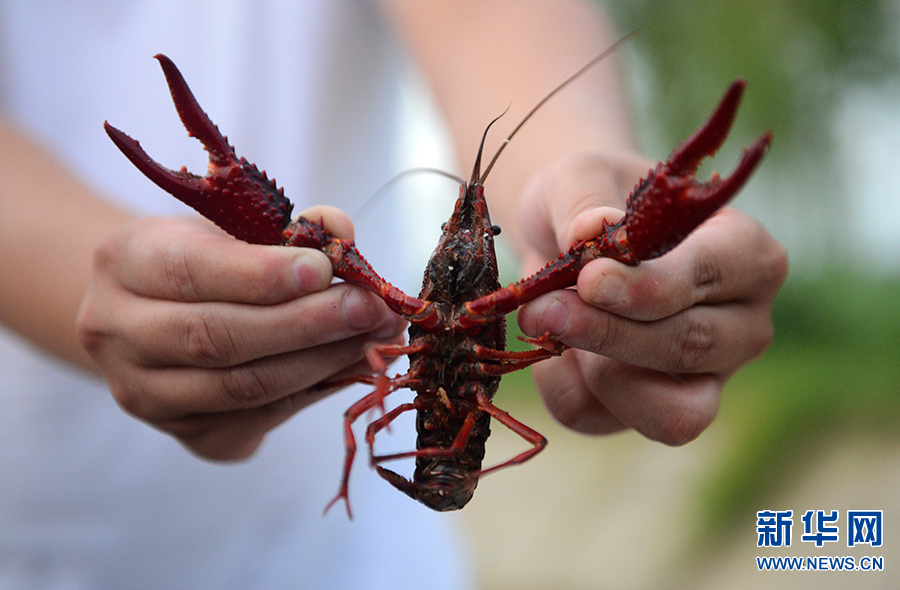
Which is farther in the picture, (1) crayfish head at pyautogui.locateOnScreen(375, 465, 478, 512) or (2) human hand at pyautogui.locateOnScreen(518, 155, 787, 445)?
(1) crayfish head at pyautogui.locateOnScreen(375, 465, 478, 512)

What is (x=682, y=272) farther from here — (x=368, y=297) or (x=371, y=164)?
(x=371, y=164)

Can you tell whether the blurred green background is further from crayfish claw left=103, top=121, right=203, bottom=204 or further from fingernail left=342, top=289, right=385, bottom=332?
crayfish claw left=103, top=121, right=203, bottom=204

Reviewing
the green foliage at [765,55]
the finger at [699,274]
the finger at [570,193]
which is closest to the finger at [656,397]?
the finger at [699,274]

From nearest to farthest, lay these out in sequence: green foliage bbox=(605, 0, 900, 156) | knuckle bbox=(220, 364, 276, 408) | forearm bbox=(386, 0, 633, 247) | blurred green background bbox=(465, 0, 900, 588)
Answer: knuckle bbox=(220, 364, 276, 408)
forearm bbox=(386, 0, 633, 247)
blurred green background bbox=(465, 0, 900, 588)
green foliage bbox=(605, 0, 900, 156)

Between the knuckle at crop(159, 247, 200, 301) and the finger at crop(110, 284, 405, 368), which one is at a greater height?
the knuckle at crop(159, 247, 200, 301)

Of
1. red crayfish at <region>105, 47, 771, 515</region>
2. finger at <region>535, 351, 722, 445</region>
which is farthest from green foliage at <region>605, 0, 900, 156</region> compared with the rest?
red crayfish at <region>105, 47, 771, 515</region>

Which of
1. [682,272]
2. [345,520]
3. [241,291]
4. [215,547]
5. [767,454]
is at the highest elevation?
[767,454]

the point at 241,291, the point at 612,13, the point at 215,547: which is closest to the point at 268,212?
the point at 241,291

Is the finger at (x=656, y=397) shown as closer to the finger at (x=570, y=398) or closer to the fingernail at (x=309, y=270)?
the finger at (x=570, y=398)
